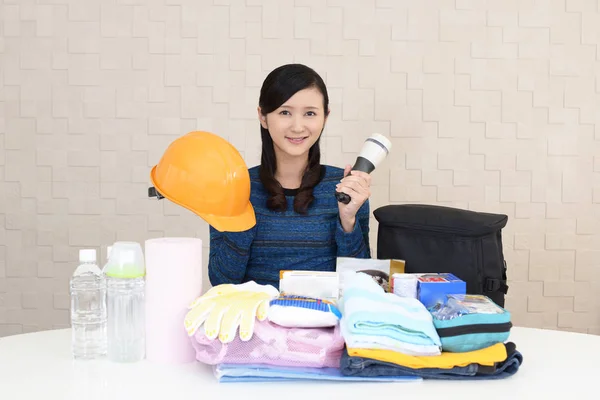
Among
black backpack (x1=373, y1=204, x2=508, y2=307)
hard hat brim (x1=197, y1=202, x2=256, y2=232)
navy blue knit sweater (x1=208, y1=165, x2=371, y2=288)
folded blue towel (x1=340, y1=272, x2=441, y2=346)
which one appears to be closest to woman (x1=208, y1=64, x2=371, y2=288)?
navy blue knit sweater (x1=208, y1=165, x2=371, y2=288)

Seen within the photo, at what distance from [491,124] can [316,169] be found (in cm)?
95

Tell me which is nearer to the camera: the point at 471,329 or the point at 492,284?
the point at 471,329

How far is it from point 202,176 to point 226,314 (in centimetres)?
31

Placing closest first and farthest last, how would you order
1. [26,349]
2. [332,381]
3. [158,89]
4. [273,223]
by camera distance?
[332,381] < [26,349] < [273,223] < [158,89]

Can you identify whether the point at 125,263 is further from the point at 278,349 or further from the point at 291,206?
the point at 291,206

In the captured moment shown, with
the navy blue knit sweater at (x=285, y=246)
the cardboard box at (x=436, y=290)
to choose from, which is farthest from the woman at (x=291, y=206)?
the cardboard box at (x=436, y=290)

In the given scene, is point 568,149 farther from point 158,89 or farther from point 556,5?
point 158,89

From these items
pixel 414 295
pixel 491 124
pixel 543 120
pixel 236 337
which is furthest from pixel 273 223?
pixel 543 120

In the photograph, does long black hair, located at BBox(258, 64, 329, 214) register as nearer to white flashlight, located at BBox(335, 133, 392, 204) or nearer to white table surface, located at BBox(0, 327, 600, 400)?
white flashlight, located at BBox(335, 133, 392, 204)

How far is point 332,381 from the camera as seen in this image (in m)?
0.98

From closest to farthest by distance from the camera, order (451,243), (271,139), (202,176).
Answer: (202,176)
(451,243)
(271,139)

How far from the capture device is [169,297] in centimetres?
107

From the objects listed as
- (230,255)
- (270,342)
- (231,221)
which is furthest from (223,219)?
(230,255)

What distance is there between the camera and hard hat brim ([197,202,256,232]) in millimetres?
1242
